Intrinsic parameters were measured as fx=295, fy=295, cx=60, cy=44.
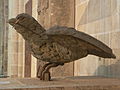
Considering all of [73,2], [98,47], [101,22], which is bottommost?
[98,47]

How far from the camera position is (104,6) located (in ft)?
9.66

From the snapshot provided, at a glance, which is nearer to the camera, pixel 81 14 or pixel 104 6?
pixel 104 6

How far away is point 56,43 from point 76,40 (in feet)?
0.54

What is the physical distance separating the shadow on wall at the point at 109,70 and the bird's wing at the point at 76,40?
531 mm

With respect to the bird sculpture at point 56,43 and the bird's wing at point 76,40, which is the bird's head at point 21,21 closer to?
the bird sculpture at point 56,43

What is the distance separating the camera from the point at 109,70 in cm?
280

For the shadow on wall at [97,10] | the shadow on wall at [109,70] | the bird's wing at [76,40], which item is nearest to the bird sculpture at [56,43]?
the bird's wing at [76,40]

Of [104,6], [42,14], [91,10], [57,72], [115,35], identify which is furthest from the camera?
[42,14]

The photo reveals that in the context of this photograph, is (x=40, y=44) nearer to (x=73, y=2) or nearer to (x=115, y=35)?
(x=115, y=35)

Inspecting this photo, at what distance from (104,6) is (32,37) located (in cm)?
103

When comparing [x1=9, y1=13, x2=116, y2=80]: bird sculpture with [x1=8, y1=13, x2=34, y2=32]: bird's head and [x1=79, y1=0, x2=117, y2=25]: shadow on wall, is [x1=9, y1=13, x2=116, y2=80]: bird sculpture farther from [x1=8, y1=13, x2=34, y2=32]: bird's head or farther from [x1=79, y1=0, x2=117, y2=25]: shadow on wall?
[x1=79, y1=0, x2=117, y2=25]: shadow on wall

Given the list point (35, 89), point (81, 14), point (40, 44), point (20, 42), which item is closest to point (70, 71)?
point (81, 14)

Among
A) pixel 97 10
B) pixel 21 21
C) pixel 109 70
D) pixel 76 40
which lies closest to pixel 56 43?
pixel 76 40

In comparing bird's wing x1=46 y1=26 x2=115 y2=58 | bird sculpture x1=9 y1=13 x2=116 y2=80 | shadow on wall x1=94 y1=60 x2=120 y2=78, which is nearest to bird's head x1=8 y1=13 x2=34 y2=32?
bird sculpture x1=9 y1=13 x2=116 y2=80
